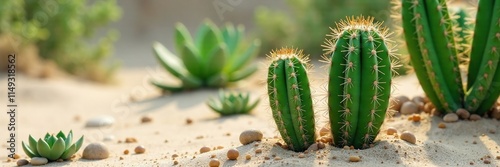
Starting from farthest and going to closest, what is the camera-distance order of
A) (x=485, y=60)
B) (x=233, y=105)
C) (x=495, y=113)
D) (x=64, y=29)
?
1. (x=64, y=29)
2. (x=233, y=105)
3. (x=495, y=113)
4. (x=485, y=60)

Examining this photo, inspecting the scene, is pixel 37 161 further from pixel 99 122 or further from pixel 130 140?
pixel 99 122

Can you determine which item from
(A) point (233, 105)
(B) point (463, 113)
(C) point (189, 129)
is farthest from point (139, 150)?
(B) point (463, 113)

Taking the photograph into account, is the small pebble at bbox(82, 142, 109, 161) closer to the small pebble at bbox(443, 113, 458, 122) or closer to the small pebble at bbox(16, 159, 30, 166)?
the small pebble at bbox(16, 159, 30, 166)

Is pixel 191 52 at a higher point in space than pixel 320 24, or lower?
lower

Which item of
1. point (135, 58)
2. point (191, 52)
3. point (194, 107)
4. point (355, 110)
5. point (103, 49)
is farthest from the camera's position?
point (135, 58)

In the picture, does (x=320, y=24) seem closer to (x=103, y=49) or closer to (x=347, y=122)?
(x=103, y=49)

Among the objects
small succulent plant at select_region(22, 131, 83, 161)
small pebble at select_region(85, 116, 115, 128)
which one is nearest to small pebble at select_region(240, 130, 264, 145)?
small succulent plant at select_region(22, 131, 83, 161)

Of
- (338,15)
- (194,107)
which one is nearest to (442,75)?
(194,107)
